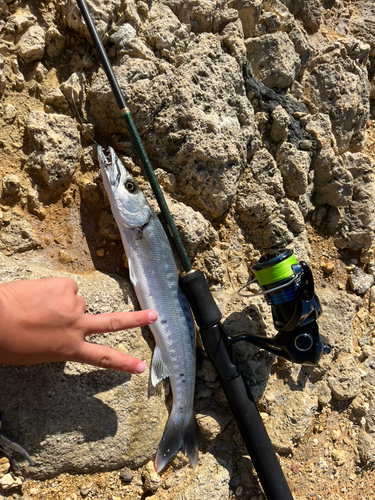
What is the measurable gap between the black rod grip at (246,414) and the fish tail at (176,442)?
0.37 metres

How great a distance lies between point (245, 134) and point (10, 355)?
247 cm

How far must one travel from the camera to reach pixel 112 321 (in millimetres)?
2137

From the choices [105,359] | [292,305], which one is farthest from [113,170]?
[292,305]

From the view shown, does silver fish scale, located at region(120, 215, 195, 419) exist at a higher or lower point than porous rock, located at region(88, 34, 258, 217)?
lower

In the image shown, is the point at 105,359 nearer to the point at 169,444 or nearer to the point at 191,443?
the point at 169,444

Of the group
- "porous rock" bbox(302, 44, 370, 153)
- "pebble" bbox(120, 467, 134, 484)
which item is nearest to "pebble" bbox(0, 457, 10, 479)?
"pebble" bbox(120, 467, 134, 484)

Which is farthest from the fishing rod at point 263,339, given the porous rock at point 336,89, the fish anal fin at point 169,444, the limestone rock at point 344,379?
the porous rock at point 336,89

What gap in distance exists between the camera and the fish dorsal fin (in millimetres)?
2500

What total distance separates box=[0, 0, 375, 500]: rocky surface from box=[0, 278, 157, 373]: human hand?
32 centimetres

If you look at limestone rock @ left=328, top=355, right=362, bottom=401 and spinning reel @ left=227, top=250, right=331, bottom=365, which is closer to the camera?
spinning reel @ left=227, top=250, right=331, bottom=365

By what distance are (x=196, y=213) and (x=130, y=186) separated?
2.01ft

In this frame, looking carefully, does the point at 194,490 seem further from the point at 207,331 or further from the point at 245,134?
the point at 245,134

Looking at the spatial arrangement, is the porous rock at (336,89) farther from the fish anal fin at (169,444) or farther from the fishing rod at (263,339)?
the fish anal fin at (169,444)

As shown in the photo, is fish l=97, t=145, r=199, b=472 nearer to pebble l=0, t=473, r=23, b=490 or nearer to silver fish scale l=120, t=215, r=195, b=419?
silver fish scale l=120, t=215, r=195, b=419
